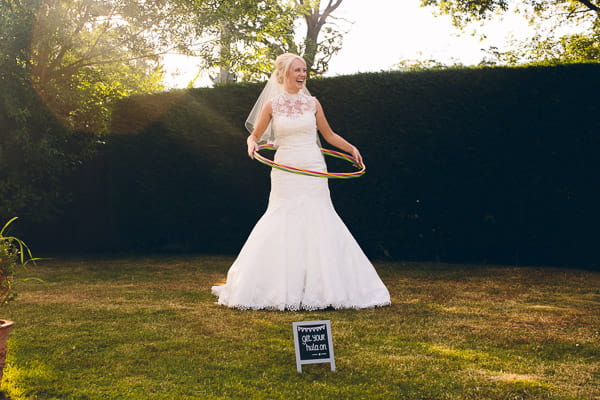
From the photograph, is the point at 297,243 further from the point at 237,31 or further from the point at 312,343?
the point at 237,31

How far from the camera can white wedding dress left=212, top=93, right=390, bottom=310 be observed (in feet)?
16.9

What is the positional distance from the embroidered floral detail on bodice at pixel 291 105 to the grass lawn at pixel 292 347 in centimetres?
192

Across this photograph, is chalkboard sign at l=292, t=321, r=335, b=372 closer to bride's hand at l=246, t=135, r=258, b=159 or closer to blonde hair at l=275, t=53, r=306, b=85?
bride's hand at l=246, t=135, r=258, b=159

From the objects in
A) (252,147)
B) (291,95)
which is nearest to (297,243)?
(252,147)

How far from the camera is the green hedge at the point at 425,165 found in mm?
8406

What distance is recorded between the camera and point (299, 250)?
5.30 meters

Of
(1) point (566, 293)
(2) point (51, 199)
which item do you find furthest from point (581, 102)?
(2) point (51, 199)

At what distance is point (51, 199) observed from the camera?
998 cm

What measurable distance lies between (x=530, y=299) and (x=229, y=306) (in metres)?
2.99

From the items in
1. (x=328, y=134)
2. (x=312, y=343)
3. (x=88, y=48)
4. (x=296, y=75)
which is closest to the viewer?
(x=312, y=343)

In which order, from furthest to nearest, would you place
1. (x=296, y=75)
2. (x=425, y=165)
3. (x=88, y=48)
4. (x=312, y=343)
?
(x=88, y=48) < (x=425, y=165) < (x=296, y=75) < (x=312, y=343)

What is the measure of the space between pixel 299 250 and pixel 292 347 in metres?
1.61

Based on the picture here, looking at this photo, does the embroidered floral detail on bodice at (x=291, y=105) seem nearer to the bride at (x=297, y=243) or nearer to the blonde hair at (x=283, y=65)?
the bride at (x=297, y=243)

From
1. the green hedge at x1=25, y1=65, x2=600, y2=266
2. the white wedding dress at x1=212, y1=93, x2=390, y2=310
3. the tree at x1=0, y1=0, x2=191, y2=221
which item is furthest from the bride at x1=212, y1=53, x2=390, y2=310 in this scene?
the tree at x1=0, y1=0, x2=191, y2=221
